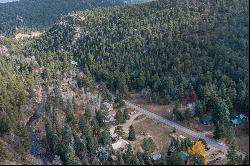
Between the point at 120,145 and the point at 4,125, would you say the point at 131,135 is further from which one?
the point at 4,125

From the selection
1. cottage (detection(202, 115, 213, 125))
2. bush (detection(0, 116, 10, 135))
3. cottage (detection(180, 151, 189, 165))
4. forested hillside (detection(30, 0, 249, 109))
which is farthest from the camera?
forested hillside (detection(30, 0, 249, 109))

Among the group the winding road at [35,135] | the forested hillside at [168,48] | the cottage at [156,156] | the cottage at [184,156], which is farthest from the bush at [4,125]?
the cottage at [184,156]

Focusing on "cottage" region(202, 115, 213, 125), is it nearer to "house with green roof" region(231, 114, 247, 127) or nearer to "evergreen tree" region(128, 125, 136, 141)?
"house with green roof" region(231, 114, 247, 127)

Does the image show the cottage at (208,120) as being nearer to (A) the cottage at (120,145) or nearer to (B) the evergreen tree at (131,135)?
(B) the evergreen tree at (131,135)

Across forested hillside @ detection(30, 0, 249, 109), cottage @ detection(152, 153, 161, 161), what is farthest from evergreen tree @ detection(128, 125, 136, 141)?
forested hillside @ detection(30, 0, 249, 109)

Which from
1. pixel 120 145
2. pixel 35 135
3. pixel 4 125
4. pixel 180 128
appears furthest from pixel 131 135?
pixel 4 125

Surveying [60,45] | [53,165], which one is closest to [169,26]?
[60,45]
